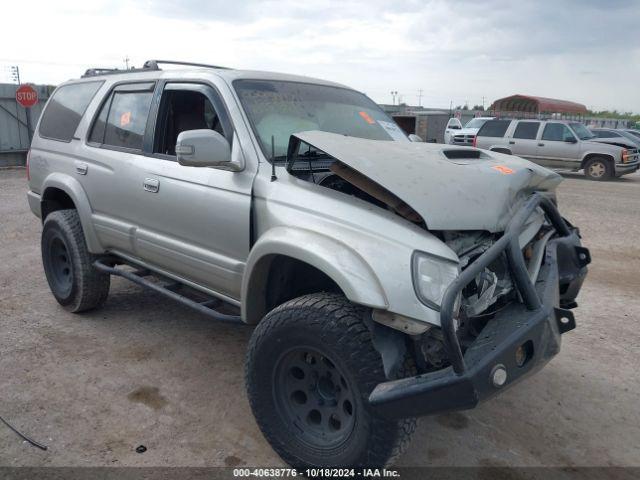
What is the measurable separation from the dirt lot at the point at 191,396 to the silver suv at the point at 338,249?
546 millimetres

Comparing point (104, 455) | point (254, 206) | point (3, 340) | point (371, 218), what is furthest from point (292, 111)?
point (3, 340)

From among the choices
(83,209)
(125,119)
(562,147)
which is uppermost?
(125,119)

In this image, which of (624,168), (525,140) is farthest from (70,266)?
(624,168)

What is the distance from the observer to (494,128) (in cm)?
1652

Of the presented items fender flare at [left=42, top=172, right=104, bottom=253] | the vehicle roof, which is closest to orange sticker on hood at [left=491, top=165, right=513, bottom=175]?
the vehicle roof

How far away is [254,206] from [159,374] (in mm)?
1498

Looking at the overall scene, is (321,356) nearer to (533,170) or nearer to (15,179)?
(533,170)

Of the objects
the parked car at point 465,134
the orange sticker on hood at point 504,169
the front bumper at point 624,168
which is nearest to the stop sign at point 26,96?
the parked car at point 465,134

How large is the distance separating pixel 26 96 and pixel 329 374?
50.8 ft

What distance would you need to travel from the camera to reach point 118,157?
400 centimetres

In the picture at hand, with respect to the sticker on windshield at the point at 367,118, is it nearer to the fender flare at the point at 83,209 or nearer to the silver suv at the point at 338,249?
the silver suv at the point at 338,249

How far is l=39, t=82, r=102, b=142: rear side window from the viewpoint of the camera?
4.60 meters

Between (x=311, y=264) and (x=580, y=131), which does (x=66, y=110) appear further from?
(x=580, y=131)

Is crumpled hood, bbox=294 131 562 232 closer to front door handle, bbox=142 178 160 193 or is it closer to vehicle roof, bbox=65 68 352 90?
vehicle roof, bbox=65 68 352 90
